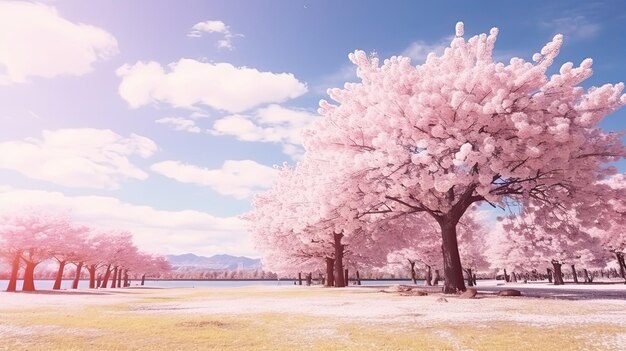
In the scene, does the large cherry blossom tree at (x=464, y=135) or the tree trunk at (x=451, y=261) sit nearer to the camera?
the large cherry blossom tree at (x=464, y=135)

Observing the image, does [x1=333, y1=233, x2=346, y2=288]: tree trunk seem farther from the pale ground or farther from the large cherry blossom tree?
the pale ground

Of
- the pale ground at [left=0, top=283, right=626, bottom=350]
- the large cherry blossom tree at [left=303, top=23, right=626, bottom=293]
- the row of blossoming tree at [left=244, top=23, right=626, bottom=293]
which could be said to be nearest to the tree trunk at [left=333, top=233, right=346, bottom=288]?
the row of blossoming tree at [left=244, top=23, right=626, bottom=293]

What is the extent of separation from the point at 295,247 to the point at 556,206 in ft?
89.4

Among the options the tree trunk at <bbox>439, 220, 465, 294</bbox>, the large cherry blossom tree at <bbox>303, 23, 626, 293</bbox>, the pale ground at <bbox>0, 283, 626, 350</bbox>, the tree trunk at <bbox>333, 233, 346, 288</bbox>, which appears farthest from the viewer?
the tree trunk at <bbox>333, 233, 346, 288</bbox>

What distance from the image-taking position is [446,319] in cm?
1226

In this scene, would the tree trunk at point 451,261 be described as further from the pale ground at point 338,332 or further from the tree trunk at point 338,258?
the tree trunk at point 338,258

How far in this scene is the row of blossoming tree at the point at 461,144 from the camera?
19266 mm

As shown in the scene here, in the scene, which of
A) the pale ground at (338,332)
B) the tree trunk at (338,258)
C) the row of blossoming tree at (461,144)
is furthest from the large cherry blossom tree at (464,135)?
the tree trunk at (338,258)

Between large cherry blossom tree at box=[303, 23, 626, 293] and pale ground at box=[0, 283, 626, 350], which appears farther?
large cherry blossom tree at box=[303, 23, 626, 293]

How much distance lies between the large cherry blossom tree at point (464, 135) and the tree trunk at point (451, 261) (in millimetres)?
58

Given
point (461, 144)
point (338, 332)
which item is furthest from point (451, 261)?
point (338, 332)

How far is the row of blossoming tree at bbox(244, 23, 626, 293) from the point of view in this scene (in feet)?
63.2

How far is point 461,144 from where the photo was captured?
1953 cm

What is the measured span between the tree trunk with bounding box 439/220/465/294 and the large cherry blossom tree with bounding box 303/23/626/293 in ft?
0.19
